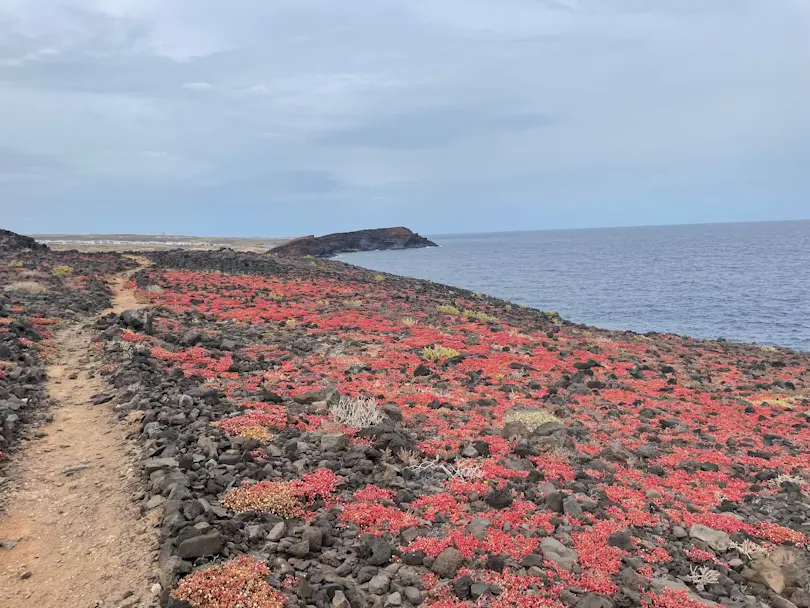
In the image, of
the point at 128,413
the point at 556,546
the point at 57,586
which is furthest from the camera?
the point at 128,413

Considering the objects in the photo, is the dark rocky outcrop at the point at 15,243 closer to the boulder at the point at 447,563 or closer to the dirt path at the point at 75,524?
the dirt path at the point at 75,524

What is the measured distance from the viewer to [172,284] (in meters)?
33.9

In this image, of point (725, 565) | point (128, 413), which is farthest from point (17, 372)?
point (725, 565)

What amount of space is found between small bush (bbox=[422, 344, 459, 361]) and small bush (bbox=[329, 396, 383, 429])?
7943mm

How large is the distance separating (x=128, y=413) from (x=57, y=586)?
5533 mm

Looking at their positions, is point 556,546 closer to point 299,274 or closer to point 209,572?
point 209,572

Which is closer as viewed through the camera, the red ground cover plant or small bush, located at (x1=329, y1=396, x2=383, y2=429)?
the red ground cover plant

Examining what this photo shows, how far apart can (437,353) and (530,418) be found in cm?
740

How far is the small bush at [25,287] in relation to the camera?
82.8 feet

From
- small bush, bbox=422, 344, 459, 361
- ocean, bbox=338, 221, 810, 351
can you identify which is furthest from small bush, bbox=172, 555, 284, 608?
ocean, bbox=338, 221, 810, 351

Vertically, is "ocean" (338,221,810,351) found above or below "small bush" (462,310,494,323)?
below

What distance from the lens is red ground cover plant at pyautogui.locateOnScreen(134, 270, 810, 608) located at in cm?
783

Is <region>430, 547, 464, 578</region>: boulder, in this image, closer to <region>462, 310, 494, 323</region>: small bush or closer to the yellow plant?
the yellow plant

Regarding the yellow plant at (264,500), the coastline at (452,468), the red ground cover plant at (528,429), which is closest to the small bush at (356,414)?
the coastline at (452,468)
